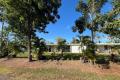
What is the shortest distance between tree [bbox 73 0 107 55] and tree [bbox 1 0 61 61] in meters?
3.24

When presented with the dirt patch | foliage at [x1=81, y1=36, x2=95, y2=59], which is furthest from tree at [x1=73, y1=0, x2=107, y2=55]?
the dirt patch

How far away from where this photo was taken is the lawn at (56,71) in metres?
20.4

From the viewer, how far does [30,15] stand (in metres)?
31.9

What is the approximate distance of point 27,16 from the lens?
105 feet

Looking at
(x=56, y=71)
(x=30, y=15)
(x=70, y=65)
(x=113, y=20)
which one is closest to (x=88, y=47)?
(x=70, y=65)

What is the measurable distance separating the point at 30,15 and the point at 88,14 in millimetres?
7612

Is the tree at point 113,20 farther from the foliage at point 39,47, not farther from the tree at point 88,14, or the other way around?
the foliage at point 39,47

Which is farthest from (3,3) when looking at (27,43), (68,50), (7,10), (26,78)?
(68,50)

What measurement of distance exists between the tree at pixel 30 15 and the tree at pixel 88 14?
10.6 ft

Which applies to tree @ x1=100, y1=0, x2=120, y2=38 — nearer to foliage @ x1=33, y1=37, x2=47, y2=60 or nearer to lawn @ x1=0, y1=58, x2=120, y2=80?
lawn @ x1=0, y1=58, x2=120, y2=80

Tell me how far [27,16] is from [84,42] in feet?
27.6

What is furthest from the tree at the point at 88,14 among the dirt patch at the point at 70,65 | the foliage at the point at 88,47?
the dirt patch at the point at 70,65

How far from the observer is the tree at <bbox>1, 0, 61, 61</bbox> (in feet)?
100

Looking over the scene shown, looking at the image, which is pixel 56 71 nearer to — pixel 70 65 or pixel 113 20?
pixel 70 65
